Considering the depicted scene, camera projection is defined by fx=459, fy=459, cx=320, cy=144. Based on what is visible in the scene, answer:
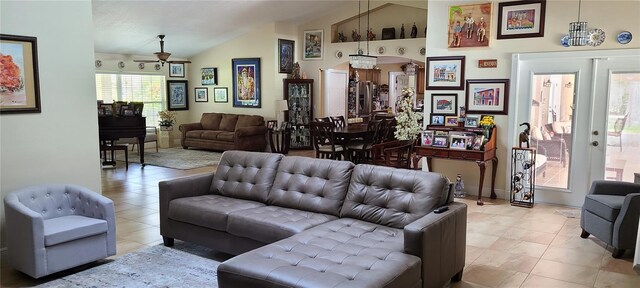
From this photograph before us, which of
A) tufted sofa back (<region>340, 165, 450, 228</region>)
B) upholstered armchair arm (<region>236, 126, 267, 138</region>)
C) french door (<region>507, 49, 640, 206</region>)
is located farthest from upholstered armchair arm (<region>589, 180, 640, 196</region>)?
upholstered armchair arm (<region>236, 126, 267, 138</region>)

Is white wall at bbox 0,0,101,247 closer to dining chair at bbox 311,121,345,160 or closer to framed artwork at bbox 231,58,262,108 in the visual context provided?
dining chair at bbox 311,121,345,160

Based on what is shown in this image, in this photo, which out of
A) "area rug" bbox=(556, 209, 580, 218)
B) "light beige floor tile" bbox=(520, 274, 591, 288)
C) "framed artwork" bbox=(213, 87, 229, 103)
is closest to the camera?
"light beige floor tile" bbox=(520, 274, 591, 288)

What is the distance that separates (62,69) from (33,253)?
5.87 ft

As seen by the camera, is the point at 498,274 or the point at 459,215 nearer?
the point at 459,215

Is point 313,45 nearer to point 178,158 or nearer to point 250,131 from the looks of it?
point 250,131

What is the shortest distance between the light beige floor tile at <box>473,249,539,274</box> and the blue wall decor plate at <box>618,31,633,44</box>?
2.97m

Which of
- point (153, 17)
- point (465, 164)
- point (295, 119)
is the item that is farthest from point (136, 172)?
point (465, 164)

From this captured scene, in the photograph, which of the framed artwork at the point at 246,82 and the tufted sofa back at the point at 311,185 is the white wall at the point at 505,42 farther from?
the framed artwork at the point at 246,82

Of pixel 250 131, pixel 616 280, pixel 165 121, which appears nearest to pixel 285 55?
pixel 250 131

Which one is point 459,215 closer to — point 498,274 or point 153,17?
point 498,274

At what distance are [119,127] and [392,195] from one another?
249 inches

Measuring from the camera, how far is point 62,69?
4.31 metres

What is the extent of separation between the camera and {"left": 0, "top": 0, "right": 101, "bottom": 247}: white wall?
3965 mm

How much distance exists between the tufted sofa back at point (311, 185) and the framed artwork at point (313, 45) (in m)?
7.02
